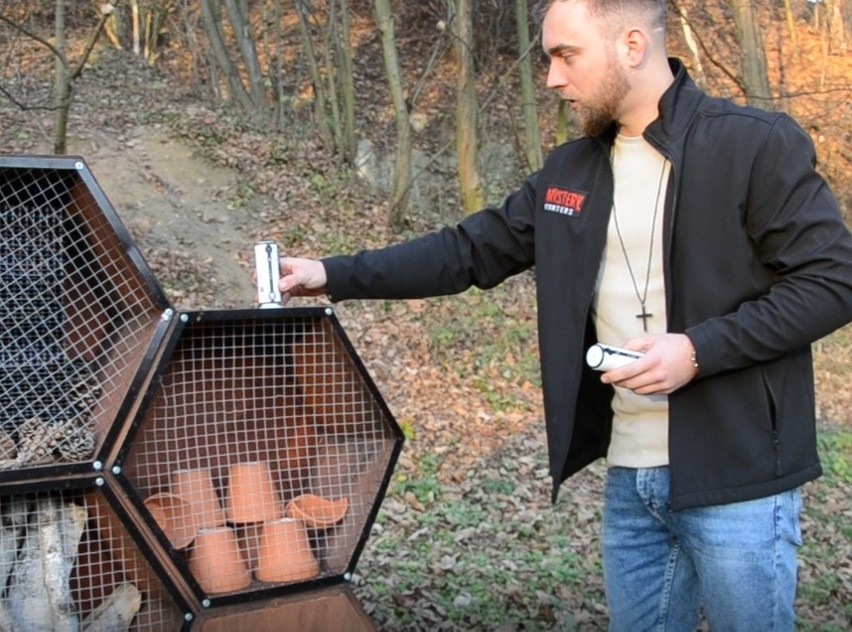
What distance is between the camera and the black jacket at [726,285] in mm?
2385

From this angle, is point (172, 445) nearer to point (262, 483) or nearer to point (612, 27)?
point (262, 483)

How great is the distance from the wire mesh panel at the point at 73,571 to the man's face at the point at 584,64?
1.60m

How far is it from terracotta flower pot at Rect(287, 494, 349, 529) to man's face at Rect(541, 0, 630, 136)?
133 centimetres

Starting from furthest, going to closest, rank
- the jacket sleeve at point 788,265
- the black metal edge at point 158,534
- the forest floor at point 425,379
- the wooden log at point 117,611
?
the forest floor at point 425,379 → the wooden log at point 117,611 → the black metal edge at point 158,534 → the jacket sleeve at point 788,265

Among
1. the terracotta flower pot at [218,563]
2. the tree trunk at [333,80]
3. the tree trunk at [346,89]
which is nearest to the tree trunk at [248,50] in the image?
the tree trunk at [333,80]

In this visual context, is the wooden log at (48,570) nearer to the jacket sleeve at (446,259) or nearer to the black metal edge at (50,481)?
the black metal edge at (50,481)

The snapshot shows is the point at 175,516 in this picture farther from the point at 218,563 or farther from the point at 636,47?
the point at 636,47

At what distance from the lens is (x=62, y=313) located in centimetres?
290

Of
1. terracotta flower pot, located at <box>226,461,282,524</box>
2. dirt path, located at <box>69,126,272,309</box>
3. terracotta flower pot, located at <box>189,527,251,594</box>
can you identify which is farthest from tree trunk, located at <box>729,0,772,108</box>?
terracotta flower pot, located at <box>189,527,251,594</box>

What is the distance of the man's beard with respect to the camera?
262 cm

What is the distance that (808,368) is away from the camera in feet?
8.49

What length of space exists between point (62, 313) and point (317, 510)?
3.03 ft

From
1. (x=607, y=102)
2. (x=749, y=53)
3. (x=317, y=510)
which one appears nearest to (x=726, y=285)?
(x=607, y=102)

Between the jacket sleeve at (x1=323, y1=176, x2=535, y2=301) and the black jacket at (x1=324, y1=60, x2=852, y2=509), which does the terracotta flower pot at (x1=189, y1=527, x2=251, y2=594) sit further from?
the black jacket at (x1=324, y1=60, x2=852, y2=509)
